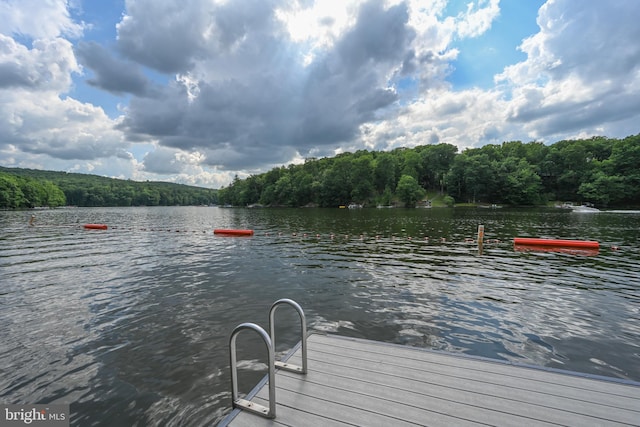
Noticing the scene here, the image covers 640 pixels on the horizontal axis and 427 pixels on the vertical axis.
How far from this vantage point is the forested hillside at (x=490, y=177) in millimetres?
94688

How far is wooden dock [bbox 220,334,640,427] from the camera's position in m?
3.74

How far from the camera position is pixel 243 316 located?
30.6ft

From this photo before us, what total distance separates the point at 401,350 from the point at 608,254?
2225 cm

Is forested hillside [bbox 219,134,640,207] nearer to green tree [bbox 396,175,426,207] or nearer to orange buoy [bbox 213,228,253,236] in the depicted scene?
green tree [bbox 396,175,426,207]

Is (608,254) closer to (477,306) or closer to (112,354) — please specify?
(477,306)

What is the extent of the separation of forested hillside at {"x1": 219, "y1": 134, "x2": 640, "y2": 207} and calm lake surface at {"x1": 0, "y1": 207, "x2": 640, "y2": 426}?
339 feet

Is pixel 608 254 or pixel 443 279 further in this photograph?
pixel 608 254

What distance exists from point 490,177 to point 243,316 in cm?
12482

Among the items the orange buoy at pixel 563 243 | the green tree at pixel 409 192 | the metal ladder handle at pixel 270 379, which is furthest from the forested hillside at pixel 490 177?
the metal ladder handle at pixel 270 379

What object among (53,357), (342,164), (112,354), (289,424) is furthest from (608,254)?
(342,164)

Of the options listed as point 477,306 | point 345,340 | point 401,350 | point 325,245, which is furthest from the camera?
point 325,245

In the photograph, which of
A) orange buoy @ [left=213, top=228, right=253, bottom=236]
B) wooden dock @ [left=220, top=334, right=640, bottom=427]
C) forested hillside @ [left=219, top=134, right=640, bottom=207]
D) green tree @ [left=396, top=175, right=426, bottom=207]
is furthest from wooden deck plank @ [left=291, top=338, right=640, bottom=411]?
forested hillside @ [left=219, top=134, right=640, bottom=207]

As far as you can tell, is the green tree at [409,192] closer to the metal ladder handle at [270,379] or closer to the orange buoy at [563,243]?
the orange buoy at [563,243]

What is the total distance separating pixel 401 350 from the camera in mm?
5625
